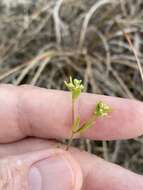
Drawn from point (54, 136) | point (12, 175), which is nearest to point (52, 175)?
point (12, 175)

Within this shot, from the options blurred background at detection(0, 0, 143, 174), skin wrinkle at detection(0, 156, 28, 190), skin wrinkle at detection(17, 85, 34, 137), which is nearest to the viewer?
skin wrinkle at detection(0, 156, 28, 190)

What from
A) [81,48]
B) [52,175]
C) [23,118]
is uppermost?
[81,48]

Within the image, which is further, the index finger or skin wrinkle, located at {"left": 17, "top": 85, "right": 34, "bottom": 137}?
skin wrinkle, located at {"left": 17, "top": 85, "right": 34, "bottom": 137}

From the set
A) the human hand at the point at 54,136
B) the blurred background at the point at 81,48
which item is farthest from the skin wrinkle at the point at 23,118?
the blurred background at the point at 81,48

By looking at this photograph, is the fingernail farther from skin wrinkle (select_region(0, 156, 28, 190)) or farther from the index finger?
the index finger

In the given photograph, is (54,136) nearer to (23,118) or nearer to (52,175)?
(23,118)

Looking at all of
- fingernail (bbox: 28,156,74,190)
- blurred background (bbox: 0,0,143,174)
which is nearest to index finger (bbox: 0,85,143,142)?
fingernail (bbox: 28,156,74,190)

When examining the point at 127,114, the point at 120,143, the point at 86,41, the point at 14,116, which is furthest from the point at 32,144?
the point at 86,41
